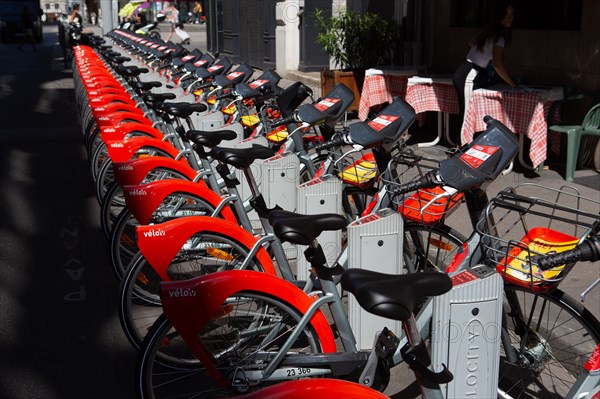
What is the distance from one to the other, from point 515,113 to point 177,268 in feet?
17.6

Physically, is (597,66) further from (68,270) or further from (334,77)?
(68,270)

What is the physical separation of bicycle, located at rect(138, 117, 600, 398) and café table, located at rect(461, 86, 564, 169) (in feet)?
16.5

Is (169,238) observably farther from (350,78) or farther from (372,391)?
(350,78)

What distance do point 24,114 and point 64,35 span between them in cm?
1192

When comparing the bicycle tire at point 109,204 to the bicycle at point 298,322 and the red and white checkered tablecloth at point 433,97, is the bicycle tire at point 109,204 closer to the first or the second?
the bicycle at point 298,322

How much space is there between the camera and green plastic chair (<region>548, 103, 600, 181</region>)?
27.7 ft

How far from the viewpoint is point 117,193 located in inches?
240

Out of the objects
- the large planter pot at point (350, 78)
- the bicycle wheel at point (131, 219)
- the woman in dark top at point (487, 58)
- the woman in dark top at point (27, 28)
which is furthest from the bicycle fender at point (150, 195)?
the woman in dark top at point (27, 28)

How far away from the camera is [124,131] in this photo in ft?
21.6

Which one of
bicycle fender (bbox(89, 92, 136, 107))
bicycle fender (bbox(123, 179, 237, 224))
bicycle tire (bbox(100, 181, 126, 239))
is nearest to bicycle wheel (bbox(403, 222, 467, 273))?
bicycle fender (bbox(123, 179, 237, 224))

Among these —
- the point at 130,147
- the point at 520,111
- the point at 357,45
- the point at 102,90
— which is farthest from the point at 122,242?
the point at 357,45

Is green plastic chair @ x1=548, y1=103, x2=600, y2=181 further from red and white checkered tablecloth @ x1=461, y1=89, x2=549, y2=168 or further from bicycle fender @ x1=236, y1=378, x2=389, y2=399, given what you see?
bicycle fender @ x1=236, y1=378, x2=389, y2=399

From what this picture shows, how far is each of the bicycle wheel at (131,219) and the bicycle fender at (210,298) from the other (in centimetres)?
159

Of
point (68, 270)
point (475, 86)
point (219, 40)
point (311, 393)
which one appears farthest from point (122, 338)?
point (219, 40)
